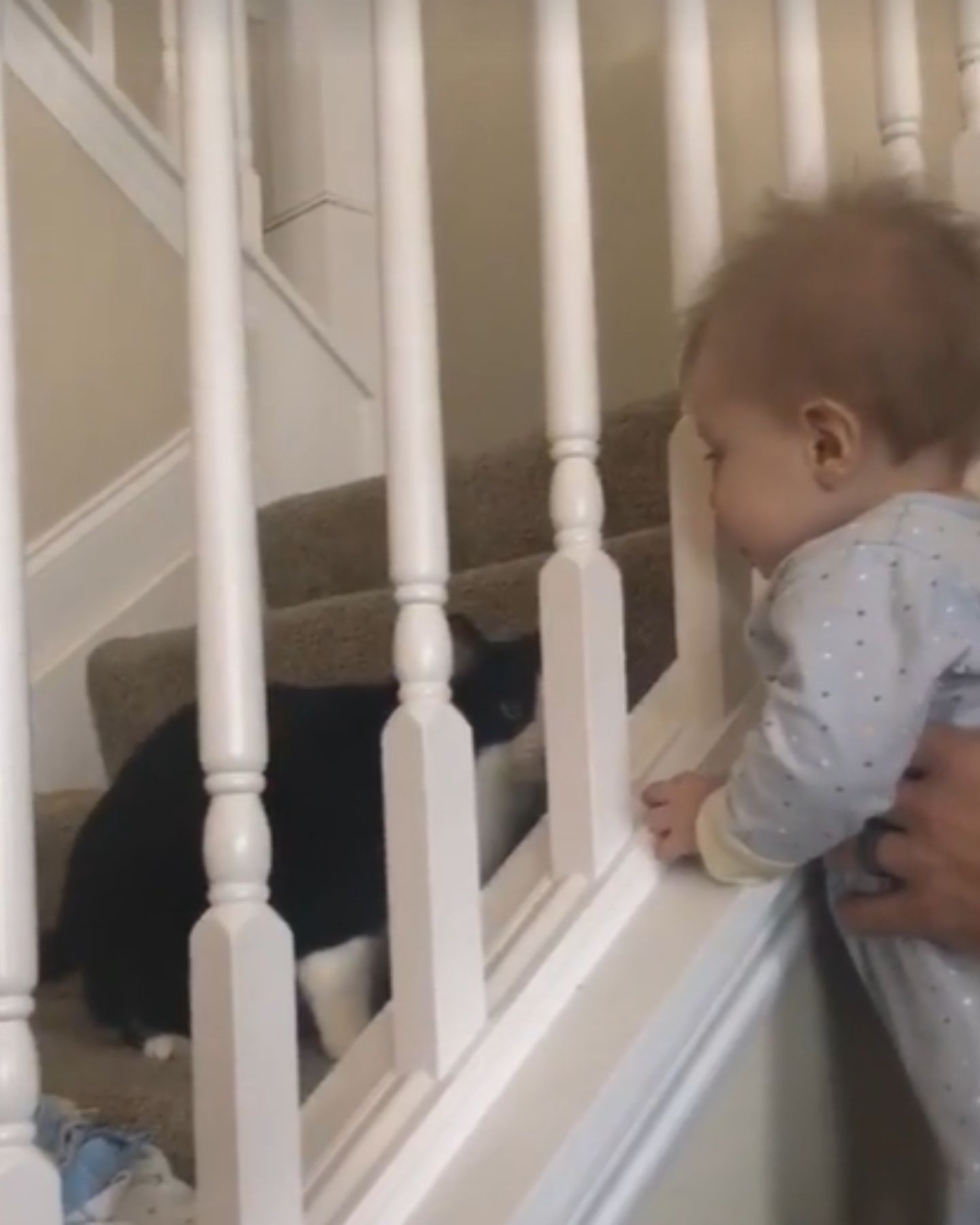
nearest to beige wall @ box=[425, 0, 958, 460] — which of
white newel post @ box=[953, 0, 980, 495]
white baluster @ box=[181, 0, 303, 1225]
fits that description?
white newel post @ box=[953, 0, 980, 495]

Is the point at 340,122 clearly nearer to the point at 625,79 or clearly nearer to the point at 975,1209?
the point at 625,79

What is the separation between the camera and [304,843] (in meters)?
1.19

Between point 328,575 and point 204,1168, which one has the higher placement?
point 328,575

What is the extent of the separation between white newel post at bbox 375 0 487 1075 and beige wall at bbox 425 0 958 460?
1087mm

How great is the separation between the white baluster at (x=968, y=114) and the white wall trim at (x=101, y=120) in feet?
3.95

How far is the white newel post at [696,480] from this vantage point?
3.51 feet

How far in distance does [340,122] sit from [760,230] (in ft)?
5.06

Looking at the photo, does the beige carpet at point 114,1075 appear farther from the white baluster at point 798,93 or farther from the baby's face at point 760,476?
the white baluster at point 798,93

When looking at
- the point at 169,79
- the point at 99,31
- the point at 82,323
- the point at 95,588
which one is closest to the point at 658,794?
the point at 95,588

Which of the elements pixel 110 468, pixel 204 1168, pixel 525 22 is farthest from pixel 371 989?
pixel 525 22

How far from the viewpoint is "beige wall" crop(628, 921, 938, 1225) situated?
3.18 feet

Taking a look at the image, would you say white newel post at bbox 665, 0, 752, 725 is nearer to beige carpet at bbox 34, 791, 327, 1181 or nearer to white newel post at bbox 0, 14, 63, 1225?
beige carpet at bbox 34, 791, 327, 1181

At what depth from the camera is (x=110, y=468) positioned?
2057mm

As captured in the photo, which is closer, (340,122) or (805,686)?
(805,686)
